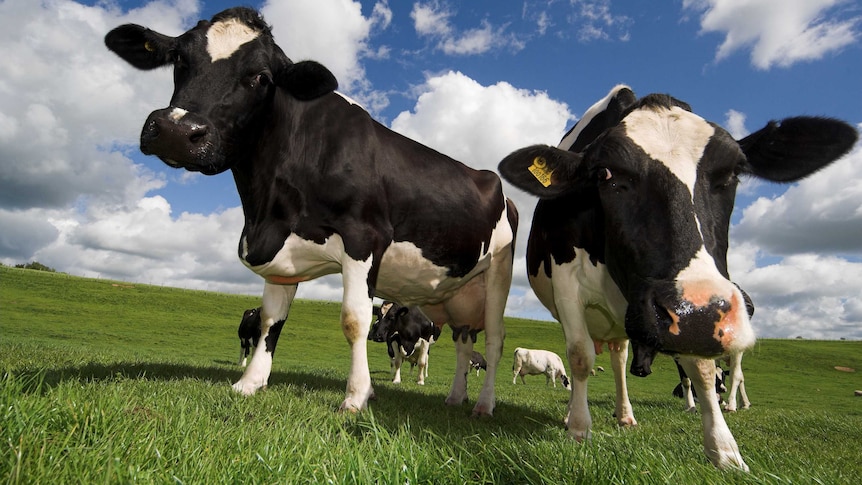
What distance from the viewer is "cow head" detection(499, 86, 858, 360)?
275 centimetres

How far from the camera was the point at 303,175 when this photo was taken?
5113 mm

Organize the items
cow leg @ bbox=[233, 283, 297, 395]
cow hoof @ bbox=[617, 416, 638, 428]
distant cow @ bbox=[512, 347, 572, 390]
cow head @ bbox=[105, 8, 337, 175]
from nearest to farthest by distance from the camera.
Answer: cow head @ bbox=[105, 8, 337, 175]
cow leg @ bbox=[233, 283, 297, 395]
cow hoof @ bbox=[617, 416, 638, 428]
distant cow @ bbox=[512, 347, 572, 390]

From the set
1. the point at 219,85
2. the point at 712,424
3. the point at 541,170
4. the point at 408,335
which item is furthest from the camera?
the point at 408,335

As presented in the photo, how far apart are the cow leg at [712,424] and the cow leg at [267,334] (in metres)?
3.66

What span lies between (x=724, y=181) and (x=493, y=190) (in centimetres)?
350

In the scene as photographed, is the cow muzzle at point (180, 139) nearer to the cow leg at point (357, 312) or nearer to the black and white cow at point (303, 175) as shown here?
the black and white cow at point (303, 175)

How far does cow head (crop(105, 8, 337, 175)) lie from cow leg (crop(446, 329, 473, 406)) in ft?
11.9

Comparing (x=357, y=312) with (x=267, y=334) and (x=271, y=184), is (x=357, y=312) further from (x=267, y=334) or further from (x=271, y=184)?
(x=271, y=184)

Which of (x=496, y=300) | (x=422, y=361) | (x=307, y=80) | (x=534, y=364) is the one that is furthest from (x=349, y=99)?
(x=534, y=364)

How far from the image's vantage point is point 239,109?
15.6 feet

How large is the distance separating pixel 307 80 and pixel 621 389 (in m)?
4.73

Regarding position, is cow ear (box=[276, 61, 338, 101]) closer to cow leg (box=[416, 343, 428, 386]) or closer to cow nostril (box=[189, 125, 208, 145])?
cow nostril (box=[189, 125, 208, 145])

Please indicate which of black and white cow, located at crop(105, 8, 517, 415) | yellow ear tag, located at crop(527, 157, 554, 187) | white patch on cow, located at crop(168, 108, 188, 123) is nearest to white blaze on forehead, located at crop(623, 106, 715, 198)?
yellow ear tag, located at crop(527, 157, 554, 187)

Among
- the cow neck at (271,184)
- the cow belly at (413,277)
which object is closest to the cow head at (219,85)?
the cow neck at (271,184)
